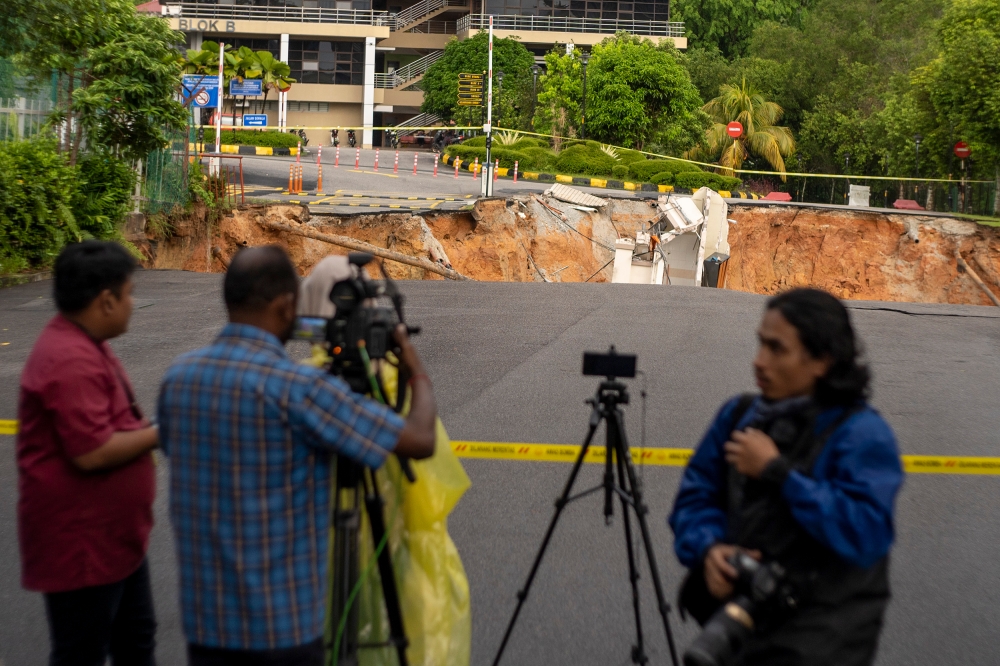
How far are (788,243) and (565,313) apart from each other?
63.8ft

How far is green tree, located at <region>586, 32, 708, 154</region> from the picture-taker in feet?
141

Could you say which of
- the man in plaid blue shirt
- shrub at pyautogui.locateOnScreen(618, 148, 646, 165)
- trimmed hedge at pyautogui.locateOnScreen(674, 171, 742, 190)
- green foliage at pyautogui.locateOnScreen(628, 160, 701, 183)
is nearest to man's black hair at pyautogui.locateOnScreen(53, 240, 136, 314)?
the man in plaid blue shirt

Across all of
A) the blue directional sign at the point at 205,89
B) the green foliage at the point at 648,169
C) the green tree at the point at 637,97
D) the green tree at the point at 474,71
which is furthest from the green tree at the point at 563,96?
the blue directional sign at the point at 205,89

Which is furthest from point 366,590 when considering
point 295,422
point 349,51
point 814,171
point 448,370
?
point 349,51

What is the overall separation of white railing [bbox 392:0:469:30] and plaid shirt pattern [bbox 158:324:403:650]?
205 feet

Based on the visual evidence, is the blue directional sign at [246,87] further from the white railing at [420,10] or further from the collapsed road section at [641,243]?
the white railing at [420,10]

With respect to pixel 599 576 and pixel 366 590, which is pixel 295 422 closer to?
pixel 366 590

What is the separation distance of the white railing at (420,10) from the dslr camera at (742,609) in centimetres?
6292

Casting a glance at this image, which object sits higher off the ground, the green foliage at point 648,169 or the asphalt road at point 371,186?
the green foliage at point 648,169

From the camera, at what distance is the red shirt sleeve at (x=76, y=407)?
117 inches

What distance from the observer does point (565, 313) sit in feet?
44.5

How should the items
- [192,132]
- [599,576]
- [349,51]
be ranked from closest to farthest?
[599,576]
[192,132]
[349,51]

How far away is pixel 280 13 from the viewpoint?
5853 centimetres

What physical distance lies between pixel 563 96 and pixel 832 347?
42.9 metres
